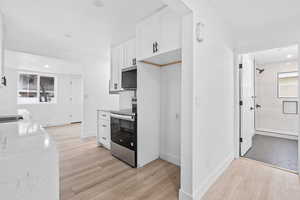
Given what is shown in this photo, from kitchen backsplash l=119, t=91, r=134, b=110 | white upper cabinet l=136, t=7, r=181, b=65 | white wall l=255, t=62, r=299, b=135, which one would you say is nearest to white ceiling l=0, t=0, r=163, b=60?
white upper cabinet l=136, t=7, r=181, b=65

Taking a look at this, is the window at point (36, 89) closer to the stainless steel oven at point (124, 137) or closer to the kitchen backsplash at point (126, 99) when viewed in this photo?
the kitchen backsplash at point (126, 99)

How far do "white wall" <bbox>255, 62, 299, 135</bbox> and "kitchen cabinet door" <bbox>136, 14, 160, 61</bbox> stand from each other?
4.27 meters

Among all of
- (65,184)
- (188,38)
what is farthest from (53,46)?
(188,38)

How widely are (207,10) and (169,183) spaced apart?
91.1 inches

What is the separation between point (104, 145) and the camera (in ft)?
10.7

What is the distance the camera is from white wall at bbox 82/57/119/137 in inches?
157

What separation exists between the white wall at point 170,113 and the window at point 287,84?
3.90 m

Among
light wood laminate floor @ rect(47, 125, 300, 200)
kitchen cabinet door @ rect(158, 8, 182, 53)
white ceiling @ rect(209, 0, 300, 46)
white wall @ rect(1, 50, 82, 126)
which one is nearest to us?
light wood laminate floor @ rect(47, 125, 300, 200)

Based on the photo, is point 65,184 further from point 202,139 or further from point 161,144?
point 202,139

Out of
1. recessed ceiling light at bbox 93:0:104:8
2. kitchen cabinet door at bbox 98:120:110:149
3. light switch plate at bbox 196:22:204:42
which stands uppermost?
recessed ceiling light at bbox 93:0:104:8

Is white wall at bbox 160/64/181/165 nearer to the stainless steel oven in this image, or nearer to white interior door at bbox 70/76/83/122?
the stainless steel oven

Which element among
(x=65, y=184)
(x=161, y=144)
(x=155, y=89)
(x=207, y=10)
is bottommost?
(x=65, y=184)

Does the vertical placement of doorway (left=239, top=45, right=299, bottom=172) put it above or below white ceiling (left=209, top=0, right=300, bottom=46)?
below

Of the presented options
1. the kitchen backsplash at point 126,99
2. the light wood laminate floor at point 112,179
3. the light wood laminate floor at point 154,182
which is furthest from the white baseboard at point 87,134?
the kitchen backsplash at point 126,99
